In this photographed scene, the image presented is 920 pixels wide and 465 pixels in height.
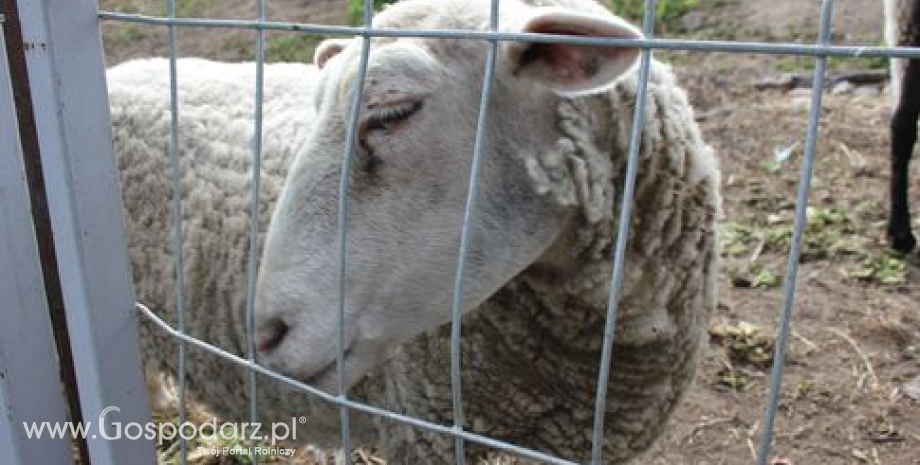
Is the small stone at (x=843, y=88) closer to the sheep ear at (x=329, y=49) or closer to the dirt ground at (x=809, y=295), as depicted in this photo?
the dirt ground at (x=809, y=295)

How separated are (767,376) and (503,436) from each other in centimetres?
164

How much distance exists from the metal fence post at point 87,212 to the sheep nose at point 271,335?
311 mm

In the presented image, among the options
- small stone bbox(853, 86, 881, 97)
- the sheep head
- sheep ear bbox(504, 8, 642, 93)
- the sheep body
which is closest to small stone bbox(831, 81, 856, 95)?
small stone bbox(853, 86, 881, 97)

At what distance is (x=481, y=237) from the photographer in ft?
4.81

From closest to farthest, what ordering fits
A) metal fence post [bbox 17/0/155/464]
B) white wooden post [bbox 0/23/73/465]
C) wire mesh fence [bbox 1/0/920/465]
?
wire mesh fence [bbox 1/0/920/465]
metal fence post [bbox 17/0/155/464]
white wooden post [bbox 0/23/73/465]

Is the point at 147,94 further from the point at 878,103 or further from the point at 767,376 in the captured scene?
the point at 878,103

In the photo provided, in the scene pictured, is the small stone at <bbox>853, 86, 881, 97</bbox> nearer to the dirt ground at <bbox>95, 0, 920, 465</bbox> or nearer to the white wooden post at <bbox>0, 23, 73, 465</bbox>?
the dirt ground at <bbox>95, 0, 920, 465</bbox>

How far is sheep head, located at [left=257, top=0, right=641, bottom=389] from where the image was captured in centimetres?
136

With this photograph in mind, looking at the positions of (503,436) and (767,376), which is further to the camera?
(767,376)

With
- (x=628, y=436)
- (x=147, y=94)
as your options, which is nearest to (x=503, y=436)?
(x=628, y=436)

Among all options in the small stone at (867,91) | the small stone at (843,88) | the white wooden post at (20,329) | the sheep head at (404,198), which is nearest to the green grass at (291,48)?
→ the small stone at (843,88)

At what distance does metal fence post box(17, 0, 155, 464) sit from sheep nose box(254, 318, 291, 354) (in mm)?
311

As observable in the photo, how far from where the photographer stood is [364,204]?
55.1 inches

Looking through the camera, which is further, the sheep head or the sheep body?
the sheep body
